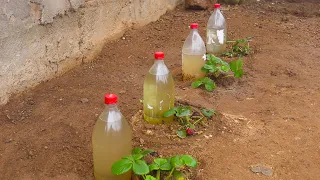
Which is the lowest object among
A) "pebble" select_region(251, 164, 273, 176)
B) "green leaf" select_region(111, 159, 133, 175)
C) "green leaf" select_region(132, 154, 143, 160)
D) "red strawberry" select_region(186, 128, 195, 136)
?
"pebble" select_region(251, 164, 273, 176)

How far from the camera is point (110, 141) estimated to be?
6.97ft

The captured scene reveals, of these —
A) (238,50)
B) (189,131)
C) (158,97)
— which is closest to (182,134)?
(189,131)

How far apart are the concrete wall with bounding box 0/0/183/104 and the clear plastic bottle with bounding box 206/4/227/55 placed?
94cm

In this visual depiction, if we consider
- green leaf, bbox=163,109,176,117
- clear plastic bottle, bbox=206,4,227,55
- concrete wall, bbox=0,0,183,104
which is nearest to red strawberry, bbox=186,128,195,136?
green leaf, bbox=163,109,176,117

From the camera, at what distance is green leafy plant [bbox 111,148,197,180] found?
198cm

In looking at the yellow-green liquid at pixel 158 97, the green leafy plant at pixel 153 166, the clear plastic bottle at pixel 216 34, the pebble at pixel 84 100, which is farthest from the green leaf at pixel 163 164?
the clear plastic bottle at pixel 216 34

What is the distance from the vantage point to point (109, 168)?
2.18 metres

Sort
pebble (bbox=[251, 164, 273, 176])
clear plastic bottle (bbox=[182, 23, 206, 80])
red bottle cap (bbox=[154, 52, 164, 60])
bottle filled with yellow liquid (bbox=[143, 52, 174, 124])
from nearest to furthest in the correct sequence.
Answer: pebble (bbox=[251, 164, 273, 176]) → red bottle cap (bbox=[154, 52, 164, 60]) → bottle filled with yellow liquid (bbox=[143, 52, 174, 124]) → clear plastic bottle (bbox=[182, 23, 206, 80])

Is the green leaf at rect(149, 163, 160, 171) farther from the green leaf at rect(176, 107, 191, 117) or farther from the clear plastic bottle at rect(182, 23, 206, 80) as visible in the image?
the clear plastic bottle at rect(182, 23, 206, 80)

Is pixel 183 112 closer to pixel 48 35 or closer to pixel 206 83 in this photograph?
pixel 206 83

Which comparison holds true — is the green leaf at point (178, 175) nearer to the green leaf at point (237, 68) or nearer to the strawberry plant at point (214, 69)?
the strawberry plant at point (214, 69)

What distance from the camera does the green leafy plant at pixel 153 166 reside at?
6.50 feet

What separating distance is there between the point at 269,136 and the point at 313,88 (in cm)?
88

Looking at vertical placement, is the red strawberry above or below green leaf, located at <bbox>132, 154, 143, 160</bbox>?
below
